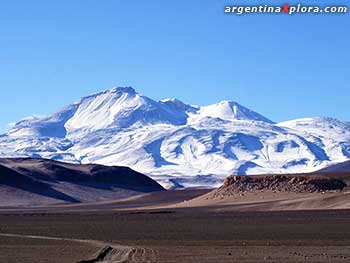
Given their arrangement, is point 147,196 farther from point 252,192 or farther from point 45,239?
point 45,239

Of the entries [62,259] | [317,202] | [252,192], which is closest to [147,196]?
[252,192]

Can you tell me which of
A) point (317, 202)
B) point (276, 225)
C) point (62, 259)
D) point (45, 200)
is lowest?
point (45, 200)

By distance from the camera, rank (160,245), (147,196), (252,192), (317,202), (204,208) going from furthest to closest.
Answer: (147,196) < (252,192) < (204,208) < (317,202) < (160,245)

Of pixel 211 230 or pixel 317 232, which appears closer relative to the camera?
pixel 317 232

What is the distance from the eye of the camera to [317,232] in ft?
209

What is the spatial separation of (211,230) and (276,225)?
719 centimetres

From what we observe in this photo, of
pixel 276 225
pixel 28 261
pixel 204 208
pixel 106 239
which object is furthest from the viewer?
pixel 204 208

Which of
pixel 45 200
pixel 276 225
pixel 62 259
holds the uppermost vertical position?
pixel 62 259

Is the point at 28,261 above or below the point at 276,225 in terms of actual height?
above

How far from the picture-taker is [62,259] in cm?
4362

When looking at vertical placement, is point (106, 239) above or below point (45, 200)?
above

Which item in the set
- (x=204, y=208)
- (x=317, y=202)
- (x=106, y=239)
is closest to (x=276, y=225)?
(x=106, y=239)

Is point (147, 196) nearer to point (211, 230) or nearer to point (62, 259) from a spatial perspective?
point (211, 230)

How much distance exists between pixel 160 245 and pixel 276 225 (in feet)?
74.4
